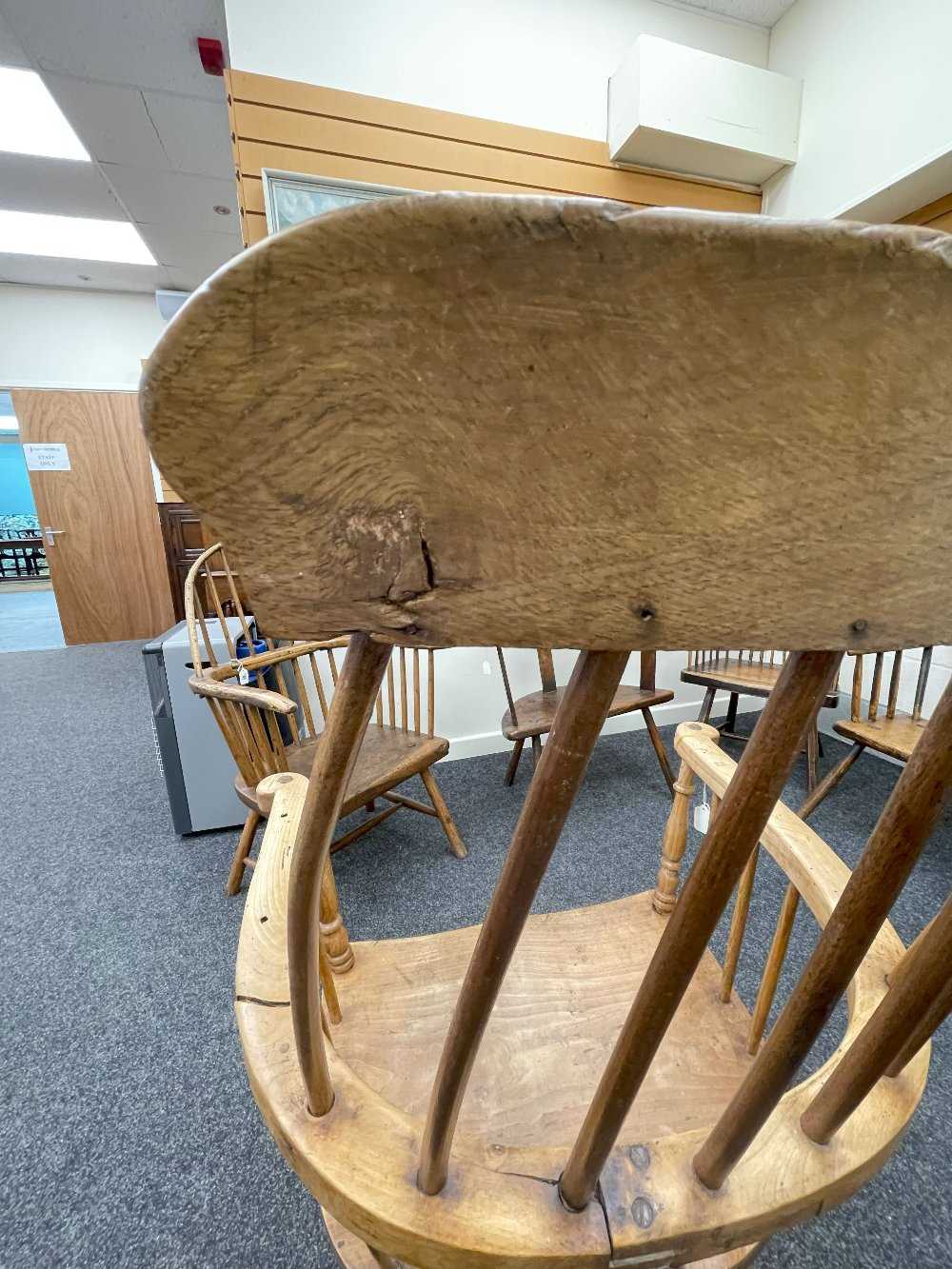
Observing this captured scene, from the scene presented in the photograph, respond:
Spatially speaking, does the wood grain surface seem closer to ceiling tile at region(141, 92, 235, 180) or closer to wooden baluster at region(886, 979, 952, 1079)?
wooden baluster at region(886, 979, 952, 1079)

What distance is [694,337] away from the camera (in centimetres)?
16

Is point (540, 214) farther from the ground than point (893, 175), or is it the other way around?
point (893, 175)

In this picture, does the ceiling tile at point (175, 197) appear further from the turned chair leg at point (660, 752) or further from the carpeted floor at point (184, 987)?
the turned chair leg at point (660, 752)

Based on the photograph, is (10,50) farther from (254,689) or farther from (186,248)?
(254,689)

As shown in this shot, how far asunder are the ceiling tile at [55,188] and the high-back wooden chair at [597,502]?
4.31 metres

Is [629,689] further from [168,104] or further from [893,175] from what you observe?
[168,104]

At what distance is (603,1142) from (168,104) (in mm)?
3889

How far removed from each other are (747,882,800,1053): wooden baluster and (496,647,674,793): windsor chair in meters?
1.09

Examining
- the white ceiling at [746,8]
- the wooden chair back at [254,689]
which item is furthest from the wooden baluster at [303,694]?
the white ceiling at [746,8]

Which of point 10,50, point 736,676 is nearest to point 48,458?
point 10,50

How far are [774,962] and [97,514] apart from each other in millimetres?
5127

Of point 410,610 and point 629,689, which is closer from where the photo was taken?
point 410,610

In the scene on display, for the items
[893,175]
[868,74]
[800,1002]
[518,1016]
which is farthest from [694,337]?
[868,74]

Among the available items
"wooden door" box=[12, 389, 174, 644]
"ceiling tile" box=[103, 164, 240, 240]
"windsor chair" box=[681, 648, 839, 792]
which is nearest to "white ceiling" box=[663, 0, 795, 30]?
"windsor chair" box=[681, 648, 839, 792]
